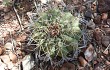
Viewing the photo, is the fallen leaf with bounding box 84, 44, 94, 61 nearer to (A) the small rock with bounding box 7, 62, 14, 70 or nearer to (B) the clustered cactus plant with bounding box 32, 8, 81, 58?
(B) the clustered cactus plant with bounding box 32, 8, 81, 58

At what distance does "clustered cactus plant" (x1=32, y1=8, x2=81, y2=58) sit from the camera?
6.07 ft

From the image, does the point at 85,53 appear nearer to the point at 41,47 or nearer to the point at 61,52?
the point at 61,52

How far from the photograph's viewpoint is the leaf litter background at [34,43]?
1929mm

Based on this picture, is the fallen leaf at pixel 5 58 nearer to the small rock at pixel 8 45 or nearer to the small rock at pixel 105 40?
the small rock at pixel 8 45

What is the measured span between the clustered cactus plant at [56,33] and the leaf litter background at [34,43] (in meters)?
0.06

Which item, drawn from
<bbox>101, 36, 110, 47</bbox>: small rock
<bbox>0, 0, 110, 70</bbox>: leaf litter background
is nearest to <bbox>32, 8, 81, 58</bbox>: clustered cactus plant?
<bbox>0, 0, 110, 70</bbox>: leaf litter background

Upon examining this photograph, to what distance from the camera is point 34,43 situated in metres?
1.99

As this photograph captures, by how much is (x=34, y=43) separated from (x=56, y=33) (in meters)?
0.23

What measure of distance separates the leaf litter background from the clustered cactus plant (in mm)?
59

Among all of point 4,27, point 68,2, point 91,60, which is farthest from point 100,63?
point 4,27

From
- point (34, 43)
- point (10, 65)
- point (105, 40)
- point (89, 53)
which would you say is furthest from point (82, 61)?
point (10, 65)

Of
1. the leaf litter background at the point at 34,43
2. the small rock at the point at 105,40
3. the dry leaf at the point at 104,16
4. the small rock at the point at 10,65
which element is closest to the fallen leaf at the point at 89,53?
the leaf litter background at the point at 34,43

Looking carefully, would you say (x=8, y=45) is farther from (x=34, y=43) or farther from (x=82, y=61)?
(x=82, y=61)

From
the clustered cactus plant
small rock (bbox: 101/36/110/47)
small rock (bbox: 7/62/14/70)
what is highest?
the clustered cactus plant
